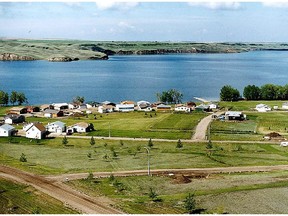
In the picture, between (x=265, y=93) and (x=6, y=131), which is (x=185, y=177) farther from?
(x=265, y=93)

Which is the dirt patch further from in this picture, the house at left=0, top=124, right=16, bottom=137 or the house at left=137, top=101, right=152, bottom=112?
the house at left=137, top=101, right=152, bottom=112

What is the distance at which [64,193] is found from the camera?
38125 millimetres

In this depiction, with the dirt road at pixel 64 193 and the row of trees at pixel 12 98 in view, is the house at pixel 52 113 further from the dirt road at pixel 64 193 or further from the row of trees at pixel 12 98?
the dirt road at pixel 64 193

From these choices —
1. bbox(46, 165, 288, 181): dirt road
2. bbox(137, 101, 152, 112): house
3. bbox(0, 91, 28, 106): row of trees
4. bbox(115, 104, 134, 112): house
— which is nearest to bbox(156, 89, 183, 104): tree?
bbox(137, 101, 152, 112): house

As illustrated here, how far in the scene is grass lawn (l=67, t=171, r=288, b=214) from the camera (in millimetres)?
34031

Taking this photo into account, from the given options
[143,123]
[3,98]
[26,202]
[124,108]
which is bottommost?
[26,202]

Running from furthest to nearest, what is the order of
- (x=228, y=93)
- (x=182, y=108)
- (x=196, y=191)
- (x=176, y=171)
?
1. (x=228, y=93)
2. (x=182, y=108)
3. (x=176, y=171)
4. (x=196, y=191)

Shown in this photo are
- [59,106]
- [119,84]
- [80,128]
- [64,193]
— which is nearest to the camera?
[64,193]

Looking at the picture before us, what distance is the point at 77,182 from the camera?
41562 mm

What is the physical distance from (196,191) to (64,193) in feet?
38.7

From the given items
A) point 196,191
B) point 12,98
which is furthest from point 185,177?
point 12,98

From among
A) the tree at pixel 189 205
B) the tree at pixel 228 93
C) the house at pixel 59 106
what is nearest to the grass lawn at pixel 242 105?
the tree at pixel 228 93

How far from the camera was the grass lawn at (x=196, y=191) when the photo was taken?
112ft

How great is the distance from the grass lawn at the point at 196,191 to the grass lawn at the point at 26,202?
3.83 metres
